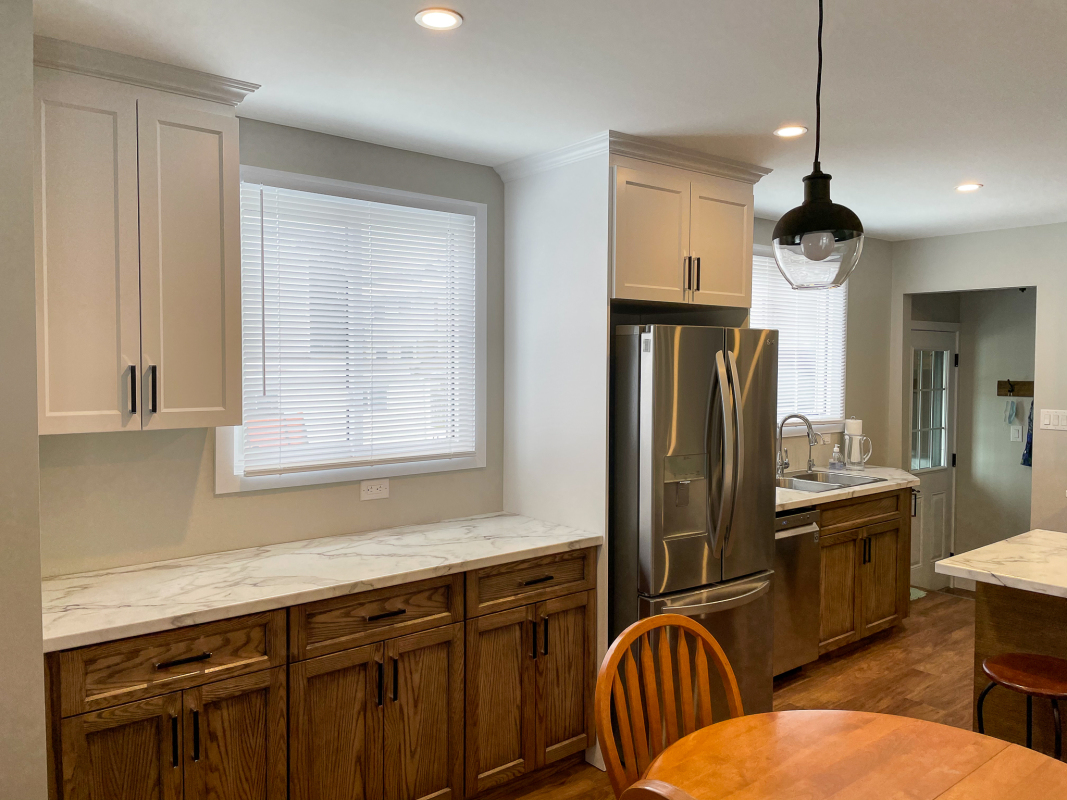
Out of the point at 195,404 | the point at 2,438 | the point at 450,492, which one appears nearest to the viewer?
the point at 2,438

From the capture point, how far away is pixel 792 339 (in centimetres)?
476

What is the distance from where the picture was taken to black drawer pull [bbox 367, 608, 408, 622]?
2431mm

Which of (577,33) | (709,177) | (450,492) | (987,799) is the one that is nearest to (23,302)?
(577,33)

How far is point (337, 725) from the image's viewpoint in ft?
7.76

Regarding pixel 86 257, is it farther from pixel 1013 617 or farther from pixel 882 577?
pixel 882 577

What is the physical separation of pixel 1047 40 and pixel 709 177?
1370 millimetres

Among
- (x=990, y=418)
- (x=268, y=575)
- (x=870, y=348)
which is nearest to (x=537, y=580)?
(x=268, y=575)

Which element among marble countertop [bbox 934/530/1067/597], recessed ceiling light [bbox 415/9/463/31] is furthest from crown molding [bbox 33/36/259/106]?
marble countertop [bbox 934/530/1067/597]

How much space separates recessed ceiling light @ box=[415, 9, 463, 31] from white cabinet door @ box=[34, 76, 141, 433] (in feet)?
2.99

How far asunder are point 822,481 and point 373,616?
3153 mm

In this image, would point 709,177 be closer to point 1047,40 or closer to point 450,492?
point 1047,40

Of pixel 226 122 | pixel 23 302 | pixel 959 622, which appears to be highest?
Result: pixel 226 122

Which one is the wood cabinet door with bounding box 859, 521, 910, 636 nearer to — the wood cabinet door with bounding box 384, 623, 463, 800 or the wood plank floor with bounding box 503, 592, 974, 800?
the wood plank floor with bounding box 503, 592, 974, 800

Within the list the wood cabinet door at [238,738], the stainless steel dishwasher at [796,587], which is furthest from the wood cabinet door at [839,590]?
the wood cabinet door at [238,738]
